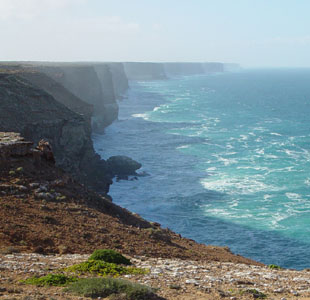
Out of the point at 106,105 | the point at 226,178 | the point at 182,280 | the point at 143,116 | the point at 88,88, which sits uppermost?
the point at 88,88

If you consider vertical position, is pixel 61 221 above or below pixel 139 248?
above

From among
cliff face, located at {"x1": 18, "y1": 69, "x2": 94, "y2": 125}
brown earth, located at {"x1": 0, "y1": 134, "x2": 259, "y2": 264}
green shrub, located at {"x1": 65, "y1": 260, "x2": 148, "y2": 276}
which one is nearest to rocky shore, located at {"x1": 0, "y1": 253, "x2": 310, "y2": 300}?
green shrub, located at {"x1": 65, "y1": 260, "x2": 148, "y2": 276}

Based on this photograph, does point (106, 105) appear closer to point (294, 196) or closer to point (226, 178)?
point (226, 178)

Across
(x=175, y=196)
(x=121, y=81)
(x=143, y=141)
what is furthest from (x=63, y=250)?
Answer: (x=121, y=81)

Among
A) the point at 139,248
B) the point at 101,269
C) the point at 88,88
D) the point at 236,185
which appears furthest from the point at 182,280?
the point at 88,88

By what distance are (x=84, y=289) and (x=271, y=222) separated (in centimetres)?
3728

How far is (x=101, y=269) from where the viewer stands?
16.1 m

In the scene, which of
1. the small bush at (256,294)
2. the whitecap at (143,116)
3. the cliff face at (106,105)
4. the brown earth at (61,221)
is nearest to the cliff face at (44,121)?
the brown earth at (61,221)

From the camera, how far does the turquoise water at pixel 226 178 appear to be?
145 feet

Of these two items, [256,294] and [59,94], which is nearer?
[256,294]

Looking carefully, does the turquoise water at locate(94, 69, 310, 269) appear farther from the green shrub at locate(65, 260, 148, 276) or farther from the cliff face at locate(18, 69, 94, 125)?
the green shrub at locate(65, 260, 148, 276)

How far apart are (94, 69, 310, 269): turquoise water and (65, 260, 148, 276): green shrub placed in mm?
25467

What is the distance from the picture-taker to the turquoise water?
145ft

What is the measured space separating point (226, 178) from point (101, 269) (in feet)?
158
